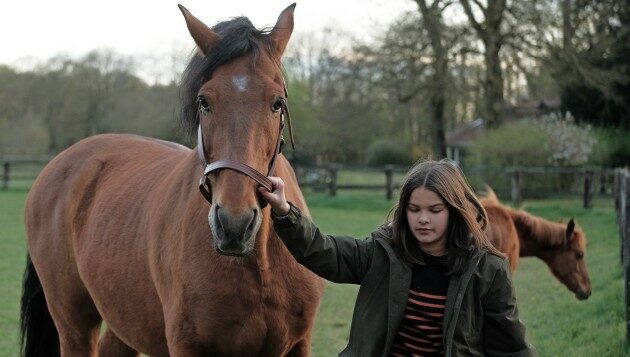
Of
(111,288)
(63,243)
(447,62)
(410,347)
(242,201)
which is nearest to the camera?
(242,201)

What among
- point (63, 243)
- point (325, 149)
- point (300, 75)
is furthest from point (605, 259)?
point (300, 75)

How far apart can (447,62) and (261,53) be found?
70.0 feet

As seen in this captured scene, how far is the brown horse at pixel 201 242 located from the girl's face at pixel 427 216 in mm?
551

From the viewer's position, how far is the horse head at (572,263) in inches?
270

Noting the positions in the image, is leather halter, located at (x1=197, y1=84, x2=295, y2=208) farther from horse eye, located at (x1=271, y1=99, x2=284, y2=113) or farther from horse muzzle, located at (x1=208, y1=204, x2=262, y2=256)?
horse muzzle, located at (x1=208, y1=204, x2=262, y2=256)

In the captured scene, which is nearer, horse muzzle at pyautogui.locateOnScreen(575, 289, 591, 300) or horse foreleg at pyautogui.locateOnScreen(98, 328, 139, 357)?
horse foreleg at pyautogui.locateOnScreen(98, 328, 139, 357)

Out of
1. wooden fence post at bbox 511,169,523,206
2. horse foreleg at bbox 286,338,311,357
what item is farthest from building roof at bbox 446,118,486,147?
horse foreleg at bbox 286,338,311,357

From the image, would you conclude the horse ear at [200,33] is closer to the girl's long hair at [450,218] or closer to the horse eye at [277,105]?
the horse eye at [277,105]

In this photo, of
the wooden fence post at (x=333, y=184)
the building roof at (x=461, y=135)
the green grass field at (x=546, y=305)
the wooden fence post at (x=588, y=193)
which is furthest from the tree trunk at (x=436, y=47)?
the building roof at (x=461, y=135)

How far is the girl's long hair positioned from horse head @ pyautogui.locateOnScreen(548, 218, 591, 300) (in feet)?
15.1

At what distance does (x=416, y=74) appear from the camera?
23.7 metres

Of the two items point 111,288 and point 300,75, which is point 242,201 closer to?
point 111,288

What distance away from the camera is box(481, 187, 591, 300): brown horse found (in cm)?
673

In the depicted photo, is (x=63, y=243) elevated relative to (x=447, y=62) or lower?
lower
